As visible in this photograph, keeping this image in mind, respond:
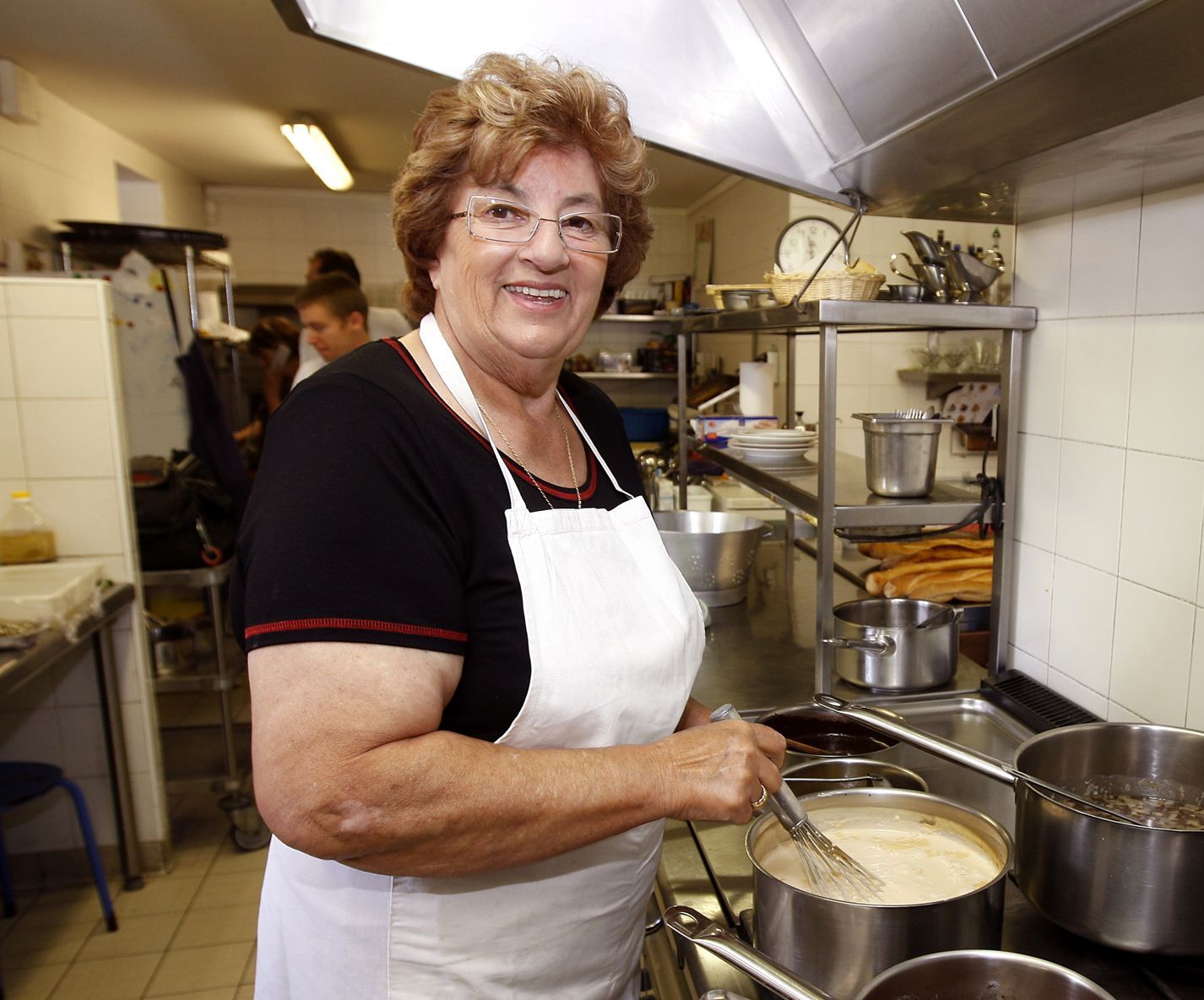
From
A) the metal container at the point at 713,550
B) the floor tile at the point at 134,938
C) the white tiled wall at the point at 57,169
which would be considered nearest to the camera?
the metal container at the point at 713,550

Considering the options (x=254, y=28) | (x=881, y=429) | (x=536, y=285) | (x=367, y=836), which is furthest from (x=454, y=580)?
(x=254, y=28)

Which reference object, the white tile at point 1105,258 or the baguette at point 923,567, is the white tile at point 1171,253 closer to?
the white tile at point 1105,258

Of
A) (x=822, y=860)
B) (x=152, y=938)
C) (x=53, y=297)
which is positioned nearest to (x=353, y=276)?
(x=53, y=297)

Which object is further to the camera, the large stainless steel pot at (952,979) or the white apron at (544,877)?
the white apron at (544,877)

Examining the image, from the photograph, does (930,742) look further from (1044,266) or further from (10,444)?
(10,444)

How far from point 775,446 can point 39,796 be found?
220 cm

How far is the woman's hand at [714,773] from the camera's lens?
887 millimetres

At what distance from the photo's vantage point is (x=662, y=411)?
5.88m

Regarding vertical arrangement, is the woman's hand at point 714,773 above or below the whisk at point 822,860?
above

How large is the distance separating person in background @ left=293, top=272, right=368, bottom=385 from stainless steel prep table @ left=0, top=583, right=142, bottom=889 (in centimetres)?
111

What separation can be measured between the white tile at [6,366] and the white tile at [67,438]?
53 millimetres

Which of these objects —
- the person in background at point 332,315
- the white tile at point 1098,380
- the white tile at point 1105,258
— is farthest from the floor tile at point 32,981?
the white tile at point 1105,258

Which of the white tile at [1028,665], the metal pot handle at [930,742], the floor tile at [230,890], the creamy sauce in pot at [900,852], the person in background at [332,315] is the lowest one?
the floor tile at [230,890]

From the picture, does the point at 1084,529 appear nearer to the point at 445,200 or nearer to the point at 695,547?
the point at 695,547
